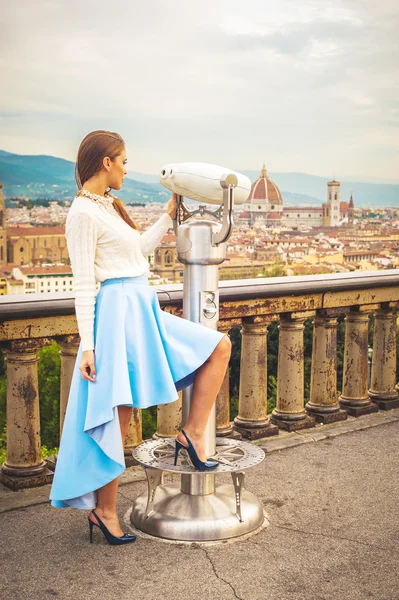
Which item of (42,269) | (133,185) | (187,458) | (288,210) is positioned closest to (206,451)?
(187,458)

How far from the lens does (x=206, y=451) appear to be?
2975mm

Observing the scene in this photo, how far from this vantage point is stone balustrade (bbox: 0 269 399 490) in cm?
327

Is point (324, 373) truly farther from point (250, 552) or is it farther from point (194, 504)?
point (250, 552)

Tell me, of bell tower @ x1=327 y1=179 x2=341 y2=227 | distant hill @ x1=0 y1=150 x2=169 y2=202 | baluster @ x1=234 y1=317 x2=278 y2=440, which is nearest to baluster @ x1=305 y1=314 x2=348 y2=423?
baluster @ x1=234 y1=317 x2=278 y2=440

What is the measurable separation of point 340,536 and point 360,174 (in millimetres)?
115846

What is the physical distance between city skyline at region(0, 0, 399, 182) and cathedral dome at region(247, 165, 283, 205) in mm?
3454

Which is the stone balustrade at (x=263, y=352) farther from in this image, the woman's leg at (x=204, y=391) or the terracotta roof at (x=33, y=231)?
the terracotta roof at (x=33, y=231)

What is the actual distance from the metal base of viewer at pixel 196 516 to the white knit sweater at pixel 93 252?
2.22 ft

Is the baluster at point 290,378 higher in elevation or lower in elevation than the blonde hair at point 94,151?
lower

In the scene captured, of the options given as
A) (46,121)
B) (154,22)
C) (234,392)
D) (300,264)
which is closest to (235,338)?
(234,392)

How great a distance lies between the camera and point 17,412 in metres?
3.29

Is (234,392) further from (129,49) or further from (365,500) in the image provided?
(129,49)

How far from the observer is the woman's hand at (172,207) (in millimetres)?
2955

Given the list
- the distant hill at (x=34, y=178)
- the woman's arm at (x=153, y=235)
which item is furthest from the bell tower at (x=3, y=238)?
the woman's arm at (x=153, y=235)
